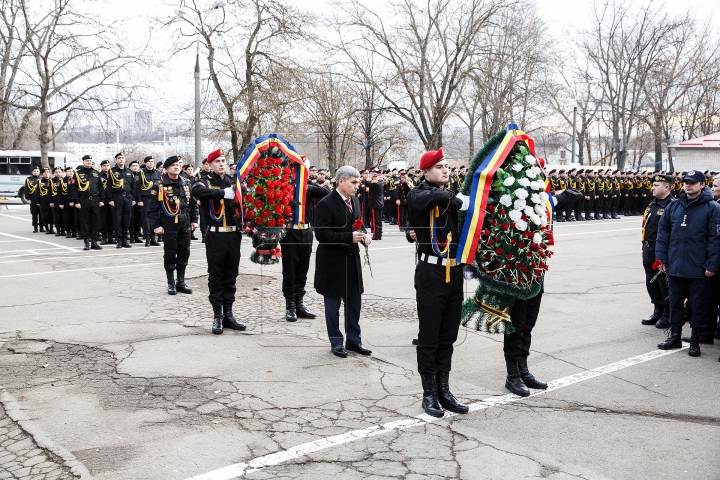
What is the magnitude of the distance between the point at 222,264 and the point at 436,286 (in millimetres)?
3516

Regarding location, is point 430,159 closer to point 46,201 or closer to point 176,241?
point 176,241

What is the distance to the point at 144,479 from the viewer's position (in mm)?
4117

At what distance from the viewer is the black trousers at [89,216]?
16688 mm

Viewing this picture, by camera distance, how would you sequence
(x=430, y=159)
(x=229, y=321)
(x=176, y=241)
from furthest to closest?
(x=176, y=241) → (x=229, y=321) → (x=430, y=159)

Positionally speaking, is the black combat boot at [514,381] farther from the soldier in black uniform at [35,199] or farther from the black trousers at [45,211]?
the soldier in black uniform at [35,199]

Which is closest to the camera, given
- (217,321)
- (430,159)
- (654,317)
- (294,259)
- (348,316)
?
(430,159)

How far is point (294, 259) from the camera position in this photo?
8.66 m

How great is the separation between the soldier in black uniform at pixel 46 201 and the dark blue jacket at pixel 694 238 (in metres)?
19.4

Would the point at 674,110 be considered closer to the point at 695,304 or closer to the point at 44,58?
the point at 44,58

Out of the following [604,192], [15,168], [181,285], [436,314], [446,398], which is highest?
[15,168]

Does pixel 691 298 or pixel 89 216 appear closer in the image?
pixel 691 298

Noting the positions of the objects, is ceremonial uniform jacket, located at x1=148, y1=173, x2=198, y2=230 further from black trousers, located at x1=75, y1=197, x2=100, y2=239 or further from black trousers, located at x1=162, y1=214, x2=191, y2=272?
black trousers, located at x1=75, y1=197, x2=100, y2=239

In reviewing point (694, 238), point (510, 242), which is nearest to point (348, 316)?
point (510, 242)

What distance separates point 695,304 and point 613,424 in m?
2.86
